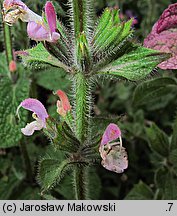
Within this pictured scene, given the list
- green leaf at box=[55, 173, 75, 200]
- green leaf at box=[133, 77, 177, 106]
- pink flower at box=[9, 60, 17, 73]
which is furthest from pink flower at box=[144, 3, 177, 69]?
green leaf at box=[55, 173, 75, 200]

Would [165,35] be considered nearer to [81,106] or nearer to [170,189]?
[81,106]

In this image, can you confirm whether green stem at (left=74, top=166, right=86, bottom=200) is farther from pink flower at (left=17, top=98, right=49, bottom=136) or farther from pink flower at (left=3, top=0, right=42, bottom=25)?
pink flower at (left=3, top=0, right=42, bottom=25)

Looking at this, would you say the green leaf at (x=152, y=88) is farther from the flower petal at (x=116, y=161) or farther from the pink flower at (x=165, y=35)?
the flower petal at (x=116, y=161)

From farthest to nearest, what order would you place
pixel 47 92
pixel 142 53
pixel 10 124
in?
pixel 47 92, pixel 10 124, pixel 142 53

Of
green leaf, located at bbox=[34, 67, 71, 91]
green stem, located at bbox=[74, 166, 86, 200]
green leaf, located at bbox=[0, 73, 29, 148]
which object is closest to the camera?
green stem, located at bbox=[74, 166, 86, 200]

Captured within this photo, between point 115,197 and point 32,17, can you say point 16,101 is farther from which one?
point 115,197

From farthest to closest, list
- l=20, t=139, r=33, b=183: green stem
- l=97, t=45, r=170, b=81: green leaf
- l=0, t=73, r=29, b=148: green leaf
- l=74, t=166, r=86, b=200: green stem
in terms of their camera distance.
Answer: l=20, t=139, r=33, b=183: green stem, l=0, t=73, r=29, b=148: green leaf, l=74, t=166, r=86, b=200: green stem, l=97, t=45, r=170, b=81: green leaf

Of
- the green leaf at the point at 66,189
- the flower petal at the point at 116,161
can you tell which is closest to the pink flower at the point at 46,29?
the flower petal at the point at 116,161

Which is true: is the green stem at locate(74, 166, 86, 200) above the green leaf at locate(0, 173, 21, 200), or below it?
above

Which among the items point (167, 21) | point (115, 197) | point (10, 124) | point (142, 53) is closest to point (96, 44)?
point (142, 53)
